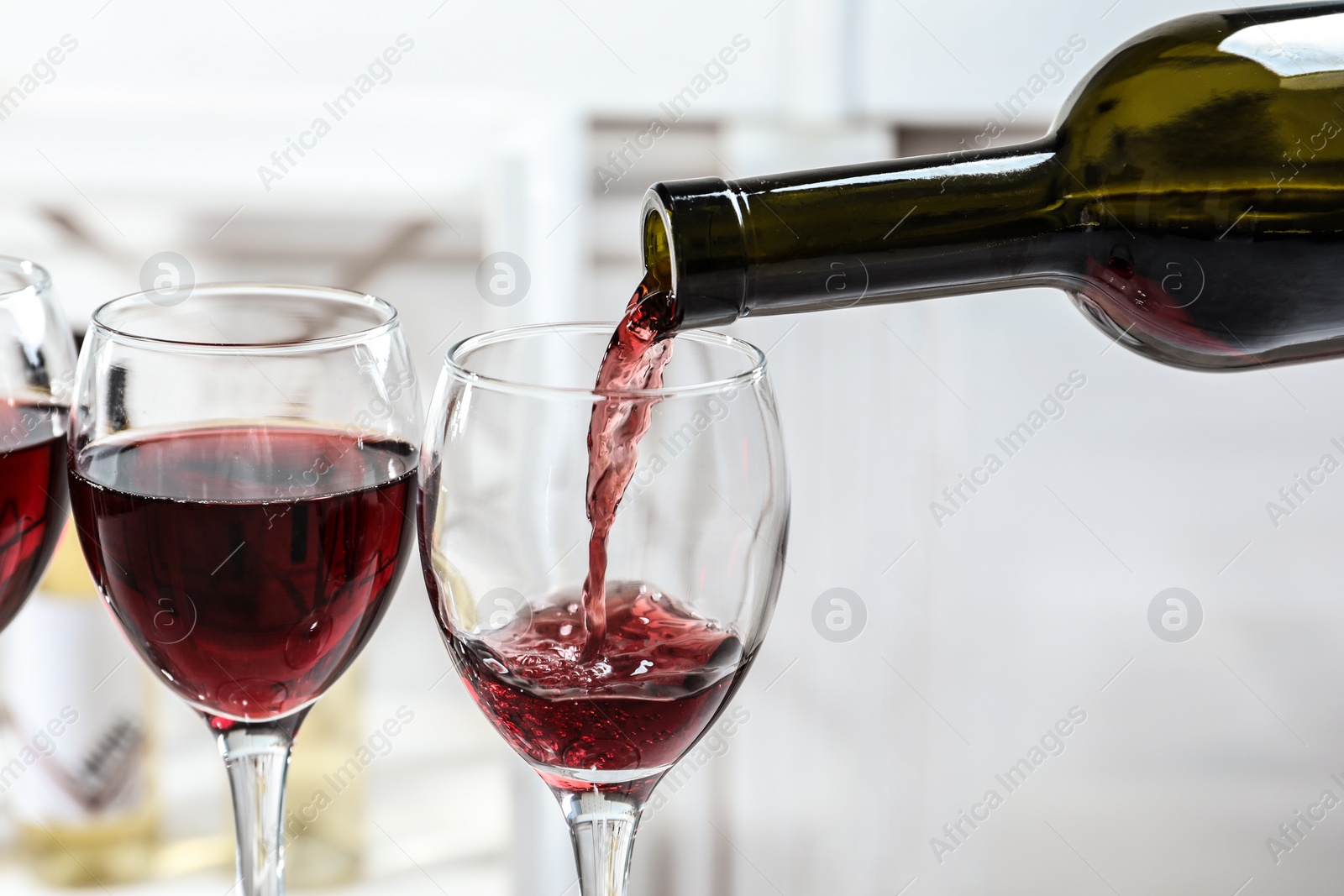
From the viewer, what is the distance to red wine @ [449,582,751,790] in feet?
Result: 1.49

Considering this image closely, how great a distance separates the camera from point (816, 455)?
147 centimetres

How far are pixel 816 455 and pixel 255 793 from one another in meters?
1.01

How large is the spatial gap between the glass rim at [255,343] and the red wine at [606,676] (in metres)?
0.11

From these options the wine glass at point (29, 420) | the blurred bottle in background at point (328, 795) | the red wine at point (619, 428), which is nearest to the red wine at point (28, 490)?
the wine glass at point (29, 420)

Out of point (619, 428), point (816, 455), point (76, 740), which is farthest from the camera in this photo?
point (816, 455)

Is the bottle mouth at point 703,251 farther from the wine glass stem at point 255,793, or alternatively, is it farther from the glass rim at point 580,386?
the wine glass stem at point 255,793

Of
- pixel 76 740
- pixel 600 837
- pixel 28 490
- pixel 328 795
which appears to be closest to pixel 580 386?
pixel 600 837

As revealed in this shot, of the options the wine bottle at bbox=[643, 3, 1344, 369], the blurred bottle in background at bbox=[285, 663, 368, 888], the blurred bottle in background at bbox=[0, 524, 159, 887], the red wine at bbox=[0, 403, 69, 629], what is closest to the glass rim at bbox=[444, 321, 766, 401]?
the wine bottle at bbox=[643, 3, 1344, 369]

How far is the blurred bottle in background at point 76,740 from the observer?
0.96 m

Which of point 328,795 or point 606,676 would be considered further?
point 328,795

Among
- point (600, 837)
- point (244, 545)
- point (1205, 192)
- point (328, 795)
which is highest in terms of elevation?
point (1205, 192)

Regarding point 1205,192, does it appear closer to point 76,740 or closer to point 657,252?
point 657,252

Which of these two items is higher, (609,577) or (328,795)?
(609,577)

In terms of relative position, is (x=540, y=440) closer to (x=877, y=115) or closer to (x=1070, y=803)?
(x=877, y=115)
